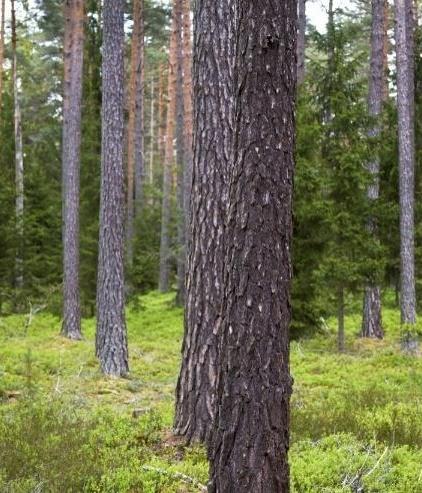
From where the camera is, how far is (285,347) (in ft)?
12.4

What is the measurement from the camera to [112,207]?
34.3 ft

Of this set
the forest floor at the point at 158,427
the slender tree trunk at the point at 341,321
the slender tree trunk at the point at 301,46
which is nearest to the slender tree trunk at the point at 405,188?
the slender tree trunk at the point at 341,321

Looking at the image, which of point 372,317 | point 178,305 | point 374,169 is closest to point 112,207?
point 374,169

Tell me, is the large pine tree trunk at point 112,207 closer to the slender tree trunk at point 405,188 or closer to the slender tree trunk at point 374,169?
the slender tree trunk at point 405,188

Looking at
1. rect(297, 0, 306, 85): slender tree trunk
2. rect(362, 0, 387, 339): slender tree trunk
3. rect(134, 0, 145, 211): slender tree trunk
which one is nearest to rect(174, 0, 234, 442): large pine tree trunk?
rect(362, 0, 387, 339): slender tree trunk

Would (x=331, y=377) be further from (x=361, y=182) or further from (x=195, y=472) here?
(x=195, y=472)

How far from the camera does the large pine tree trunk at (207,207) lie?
19.2 ft

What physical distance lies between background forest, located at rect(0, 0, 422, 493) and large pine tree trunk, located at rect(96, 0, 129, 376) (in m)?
0.67

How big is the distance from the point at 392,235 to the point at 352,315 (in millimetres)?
4978

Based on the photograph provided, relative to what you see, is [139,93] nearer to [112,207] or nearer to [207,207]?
[112,207]

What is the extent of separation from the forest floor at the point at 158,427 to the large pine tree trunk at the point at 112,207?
63cm

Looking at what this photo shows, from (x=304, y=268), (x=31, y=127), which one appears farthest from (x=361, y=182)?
(x=31, y=127)

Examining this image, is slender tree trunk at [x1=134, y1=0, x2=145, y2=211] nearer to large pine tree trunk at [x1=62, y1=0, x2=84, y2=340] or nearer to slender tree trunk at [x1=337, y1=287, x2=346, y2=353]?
large pine tree trunk at [x1=62, y1=0, x2=84, y2=340]

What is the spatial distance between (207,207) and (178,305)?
15.1 m
